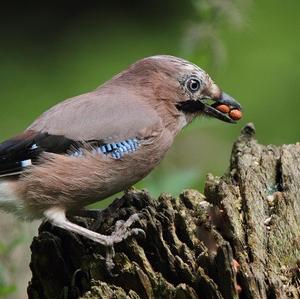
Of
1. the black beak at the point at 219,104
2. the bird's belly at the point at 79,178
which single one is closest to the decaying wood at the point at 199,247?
the bird's belly at the point at 79,178

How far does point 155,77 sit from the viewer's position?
5.51 metres

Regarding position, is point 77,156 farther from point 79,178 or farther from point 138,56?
point 138,56

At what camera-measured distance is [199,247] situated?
4484mm

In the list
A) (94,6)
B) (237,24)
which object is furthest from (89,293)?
(94,6)

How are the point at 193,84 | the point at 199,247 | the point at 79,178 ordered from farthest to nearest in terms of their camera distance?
the point at 193,84 → the point at 79,178 → the point at 199,247

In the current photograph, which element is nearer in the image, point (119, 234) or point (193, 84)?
point (119, 234)

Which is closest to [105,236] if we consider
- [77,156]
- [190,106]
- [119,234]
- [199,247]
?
[119,234]

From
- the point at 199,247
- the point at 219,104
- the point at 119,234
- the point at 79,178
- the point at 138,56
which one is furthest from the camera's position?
the point at 138,56

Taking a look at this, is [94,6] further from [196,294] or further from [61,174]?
[196,294]

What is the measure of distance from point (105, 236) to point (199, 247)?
0.48 meters

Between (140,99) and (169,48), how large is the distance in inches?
159

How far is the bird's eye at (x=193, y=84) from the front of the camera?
18.0 feet

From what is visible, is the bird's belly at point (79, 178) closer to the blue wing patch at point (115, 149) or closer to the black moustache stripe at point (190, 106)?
the blue wing patch at point (115, 149)

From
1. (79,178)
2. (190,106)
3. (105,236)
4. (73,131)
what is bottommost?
(105,236)
